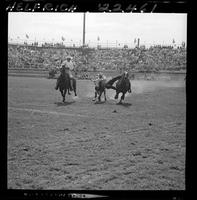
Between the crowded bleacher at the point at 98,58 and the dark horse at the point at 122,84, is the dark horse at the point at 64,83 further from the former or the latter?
the dark horse at the point at 122,84

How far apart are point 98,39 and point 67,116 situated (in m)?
0.74

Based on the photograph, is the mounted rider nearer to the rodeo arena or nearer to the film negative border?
the rodeo arena

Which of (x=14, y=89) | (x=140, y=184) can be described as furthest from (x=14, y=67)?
(x=140, y=184)

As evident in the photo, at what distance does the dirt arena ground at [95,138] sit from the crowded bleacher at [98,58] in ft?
0.47

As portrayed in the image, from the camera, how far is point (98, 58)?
327 cm

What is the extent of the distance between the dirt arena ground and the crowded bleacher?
0.14 metres

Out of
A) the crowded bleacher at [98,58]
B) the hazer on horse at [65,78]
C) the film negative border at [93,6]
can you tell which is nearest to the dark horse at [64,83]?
the hazer on horse at [65,78]

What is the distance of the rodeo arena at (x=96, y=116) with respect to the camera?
3143 millimetres

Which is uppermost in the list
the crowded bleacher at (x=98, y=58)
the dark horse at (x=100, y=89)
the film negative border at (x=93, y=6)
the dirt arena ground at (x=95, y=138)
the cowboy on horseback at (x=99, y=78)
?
the film negative border at (x=93, y=6)

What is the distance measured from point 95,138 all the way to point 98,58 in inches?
28.2

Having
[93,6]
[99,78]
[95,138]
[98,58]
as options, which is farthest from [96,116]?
[93,6]

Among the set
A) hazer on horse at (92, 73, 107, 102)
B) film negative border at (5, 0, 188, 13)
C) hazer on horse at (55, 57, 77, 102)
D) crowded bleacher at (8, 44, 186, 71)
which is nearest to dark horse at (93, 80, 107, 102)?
hazer on horse at (92, 73, 107, 102)

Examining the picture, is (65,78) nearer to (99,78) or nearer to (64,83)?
(64,83)

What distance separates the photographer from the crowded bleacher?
10.6 feet
